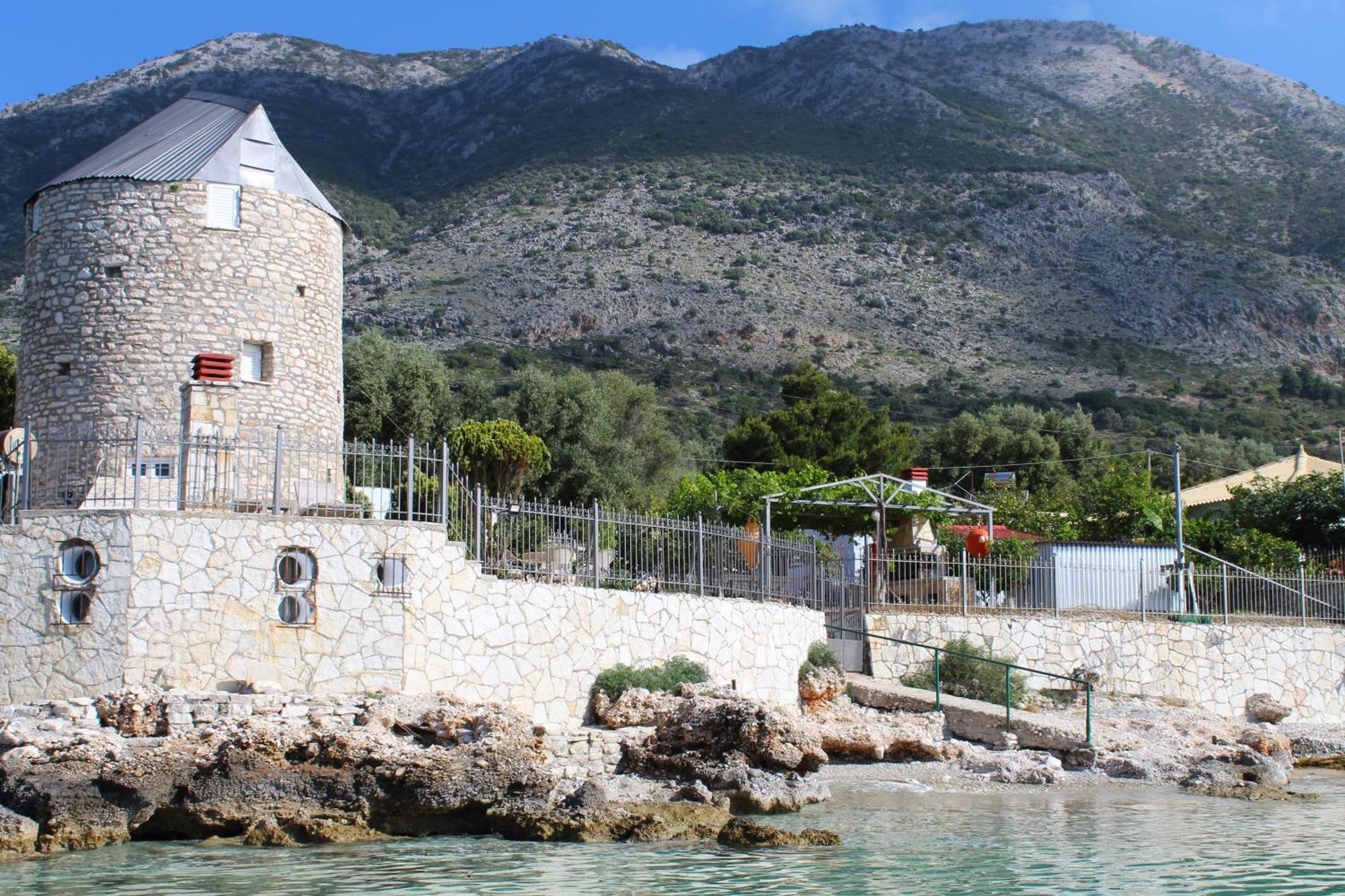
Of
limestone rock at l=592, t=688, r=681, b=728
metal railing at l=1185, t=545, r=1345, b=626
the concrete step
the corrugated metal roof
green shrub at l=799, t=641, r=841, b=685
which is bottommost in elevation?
the concrete step

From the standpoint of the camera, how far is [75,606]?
618 inches

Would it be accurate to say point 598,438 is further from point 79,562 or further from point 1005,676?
point 79,562

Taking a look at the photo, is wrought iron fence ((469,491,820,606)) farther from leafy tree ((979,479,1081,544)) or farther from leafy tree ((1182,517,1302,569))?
leafy tree ((1182,517,1302,569))

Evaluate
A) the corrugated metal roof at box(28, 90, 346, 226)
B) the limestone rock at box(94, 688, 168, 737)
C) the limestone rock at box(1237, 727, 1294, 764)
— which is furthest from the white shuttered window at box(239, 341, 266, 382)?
the limestone rock at box(1237, 727, 1294, 764)

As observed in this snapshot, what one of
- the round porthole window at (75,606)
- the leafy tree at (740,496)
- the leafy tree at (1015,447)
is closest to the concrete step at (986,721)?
the leafy tree at (740,496)

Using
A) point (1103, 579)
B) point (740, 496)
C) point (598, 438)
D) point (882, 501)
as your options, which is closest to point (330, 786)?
point (882, 501)

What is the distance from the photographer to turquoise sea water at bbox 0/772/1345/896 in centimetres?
1216

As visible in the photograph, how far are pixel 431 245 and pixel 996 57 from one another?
2742 inches

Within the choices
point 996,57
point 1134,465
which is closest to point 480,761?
point 1134,465

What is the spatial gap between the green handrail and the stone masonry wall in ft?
33.5

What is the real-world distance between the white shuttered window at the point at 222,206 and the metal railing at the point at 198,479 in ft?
11.8

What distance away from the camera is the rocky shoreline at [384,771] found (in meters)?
14.3

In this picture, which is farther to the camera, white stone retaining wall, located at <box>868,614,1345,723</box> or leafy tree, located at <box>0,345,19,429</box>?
leafy tree, located at <box>0,345,19,429</box>

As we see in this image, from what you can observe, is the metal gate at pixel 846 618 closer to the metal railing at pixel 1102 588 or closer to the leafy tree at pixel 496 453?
the metal railing at pixel 1102 588
